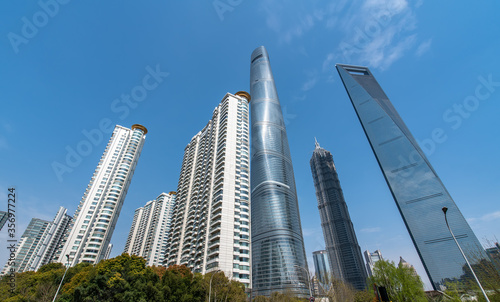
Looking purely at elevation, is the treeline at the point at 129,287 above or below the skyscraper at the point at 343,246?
below

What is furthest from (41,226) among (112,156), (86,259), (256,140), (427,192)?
(427,192)

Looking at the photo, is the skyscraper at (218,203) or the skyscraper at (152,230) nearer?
the skyscraper at (218,203)

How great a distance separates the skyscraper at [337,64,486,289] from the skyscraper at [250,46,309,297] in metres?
43.2

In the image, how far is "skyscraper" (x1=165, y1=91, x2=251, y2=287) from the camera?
59188 mm

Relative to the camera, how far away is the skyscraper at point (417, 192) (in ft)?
276

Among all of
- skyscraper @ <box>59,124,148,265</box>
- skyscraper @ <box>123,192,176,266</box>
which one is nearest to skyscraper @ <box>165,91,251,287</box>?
skyscraper @ <box>59,124,148,265</box>

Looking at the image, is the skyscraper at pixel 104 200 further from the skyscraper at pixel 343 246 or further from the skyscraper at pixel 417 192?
the skyscraper at pixel 343 246

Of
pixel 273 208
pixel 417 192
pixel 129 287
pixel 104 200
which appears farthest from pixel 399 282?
pixel 104 200

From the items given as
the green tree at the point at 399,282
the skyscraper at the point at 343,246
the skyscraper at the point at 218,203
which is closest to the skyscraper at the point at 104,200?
the skyscraper at the point at 218,203

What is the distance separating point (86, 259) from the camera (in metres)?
73.2

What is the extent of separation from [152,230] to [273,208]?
236ft

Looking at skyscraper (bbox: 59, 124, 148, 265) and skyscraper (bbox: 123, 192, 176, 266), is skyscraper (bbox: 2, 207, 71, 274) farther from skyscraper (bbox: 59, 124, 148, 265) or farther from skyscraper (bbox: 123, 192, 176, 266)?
skyscraper (bbox: 59, 124, 148, 265)

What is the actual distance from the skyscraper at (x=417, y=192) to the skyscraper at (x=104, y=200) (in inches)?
4460

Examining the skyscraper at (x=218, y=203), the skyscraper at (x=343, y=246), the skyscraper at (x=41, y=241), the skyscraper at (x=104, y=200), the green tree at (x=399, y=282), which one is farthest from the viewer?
the skyscraper at (x=343, y=246)
